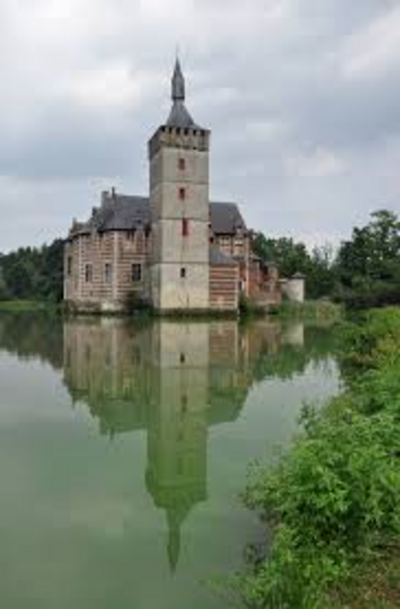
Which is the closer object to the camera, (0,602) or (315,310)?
(0,602)

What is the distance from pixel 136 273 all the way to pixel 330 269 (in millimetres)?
26811

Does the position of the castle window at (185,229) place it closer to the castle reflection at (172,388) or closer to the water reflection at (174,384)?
the water reflection at (174,384)

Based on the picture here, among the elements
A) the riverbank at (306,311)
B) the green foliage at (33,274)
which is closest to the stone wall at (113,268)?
the riverbank at (306,311)

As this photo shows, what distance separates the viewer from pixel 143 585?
5.73m

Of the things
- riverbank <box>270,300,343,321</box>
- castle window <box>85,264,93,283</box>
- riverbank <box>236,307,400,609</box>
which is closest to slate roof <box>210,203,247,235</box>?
riverbank <box>270,300,343,321</box>

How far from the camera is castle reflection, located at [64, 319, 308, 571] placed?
886 centimetres

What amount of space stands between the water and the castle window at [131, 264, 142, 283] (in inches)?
1130

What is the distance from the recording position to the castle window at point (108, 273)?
50.2 meters

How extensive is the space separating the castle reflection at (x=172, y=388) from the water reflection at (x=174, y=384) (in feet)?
0.04

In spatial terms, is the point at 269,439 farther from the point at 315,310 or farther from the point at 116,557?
the point at 315,310

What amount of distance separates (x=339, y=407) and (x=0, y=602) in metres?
5.60

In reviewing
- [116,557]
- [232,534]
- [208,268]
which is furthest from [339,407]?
[208,268]

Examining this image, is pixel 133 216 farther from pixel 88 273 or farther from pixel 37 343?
pixel 37 343

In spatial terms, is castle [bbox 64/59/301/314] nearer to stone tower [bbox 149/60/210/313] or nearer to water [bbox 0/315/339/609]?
stone tower [bbox 149/60/210/313]
